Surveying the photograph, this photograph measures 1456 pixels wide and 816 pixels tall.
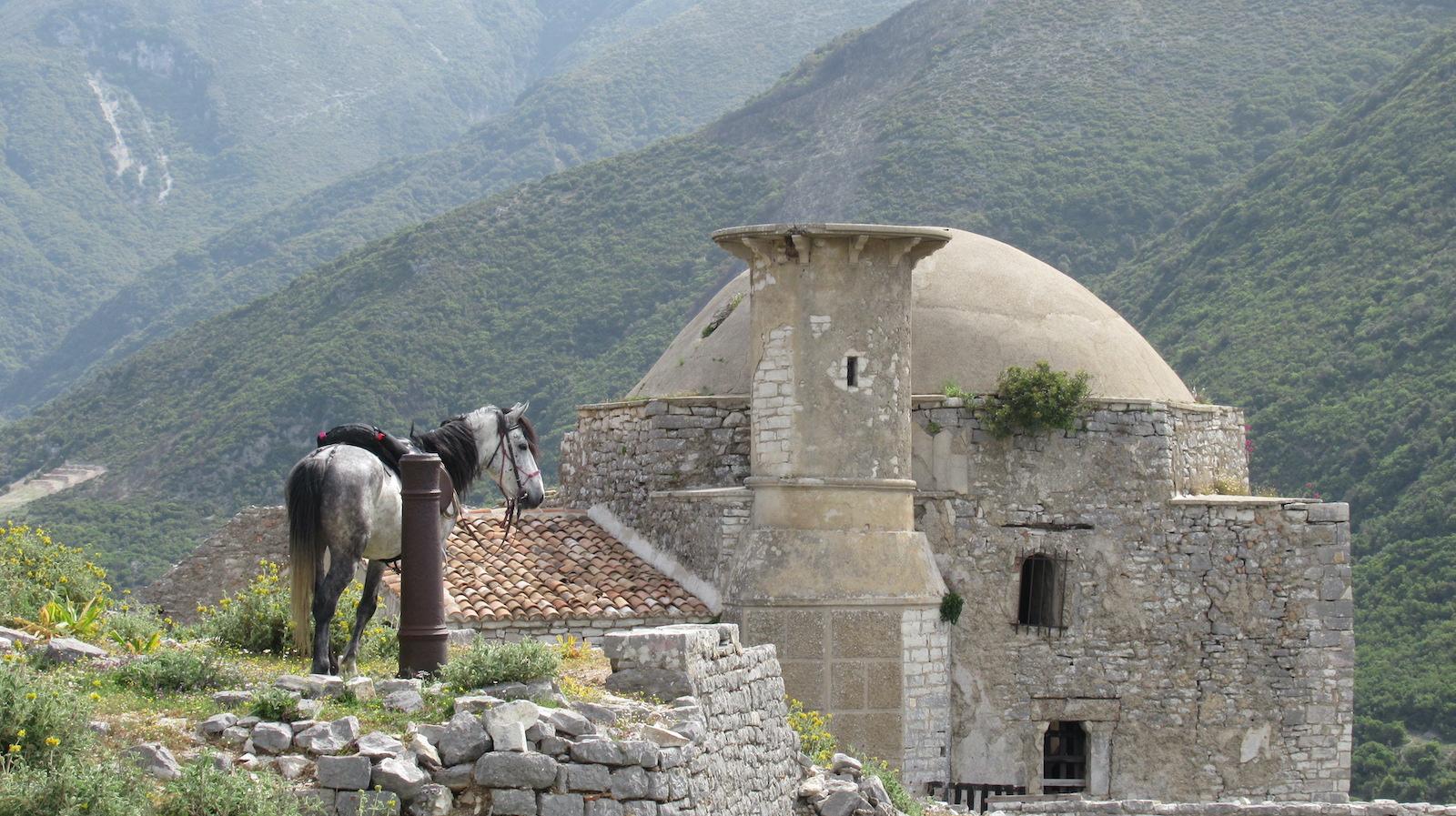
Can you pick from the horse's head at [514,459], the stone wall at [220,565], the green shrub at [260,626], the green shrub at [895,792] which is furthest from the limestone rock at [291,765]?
the stone wall at [220,565]

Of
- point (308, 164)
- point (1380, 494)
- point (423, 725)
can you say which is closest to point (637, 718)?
point (423, 725)

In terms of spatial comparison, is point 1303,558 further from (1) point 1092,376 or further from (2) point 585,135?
(2) point 585,135

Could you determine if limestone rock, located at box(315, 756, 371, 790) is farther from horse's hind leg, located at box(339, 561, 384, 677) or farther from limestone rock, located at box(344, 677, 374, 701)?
horse's hind leg, located at box(339, 561, 384, 677)

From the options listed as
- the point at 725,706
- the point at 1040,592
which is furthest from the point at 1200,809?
the point at 725,706

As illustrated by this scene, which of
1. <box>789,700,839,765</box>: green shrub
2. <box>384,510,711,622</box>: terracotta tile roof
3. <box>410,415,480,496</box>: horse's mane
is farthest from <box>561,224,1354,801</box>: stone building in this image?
<box>410,415,480,496</box>: horse's mane

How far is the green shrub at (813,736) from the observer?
15508 mm

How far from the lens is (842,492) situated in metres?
18.6

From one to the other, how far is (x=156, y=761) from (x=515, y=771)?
73.2 inches

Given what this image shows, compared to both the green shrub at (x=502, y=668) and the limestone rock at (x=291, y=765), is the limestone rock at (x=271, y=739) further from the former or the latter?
the green shrub at (x=502, y=668)

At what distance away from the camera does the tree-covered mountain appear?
85.0m

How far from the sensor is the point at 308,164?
4439 inches

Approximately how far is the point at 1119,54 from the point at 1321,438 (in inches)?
1163

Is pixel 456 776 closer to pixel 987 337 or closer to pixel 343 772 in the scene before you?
pixel 343 772

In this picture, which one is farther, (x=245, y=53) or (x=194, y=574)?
(x=245, y=53)
